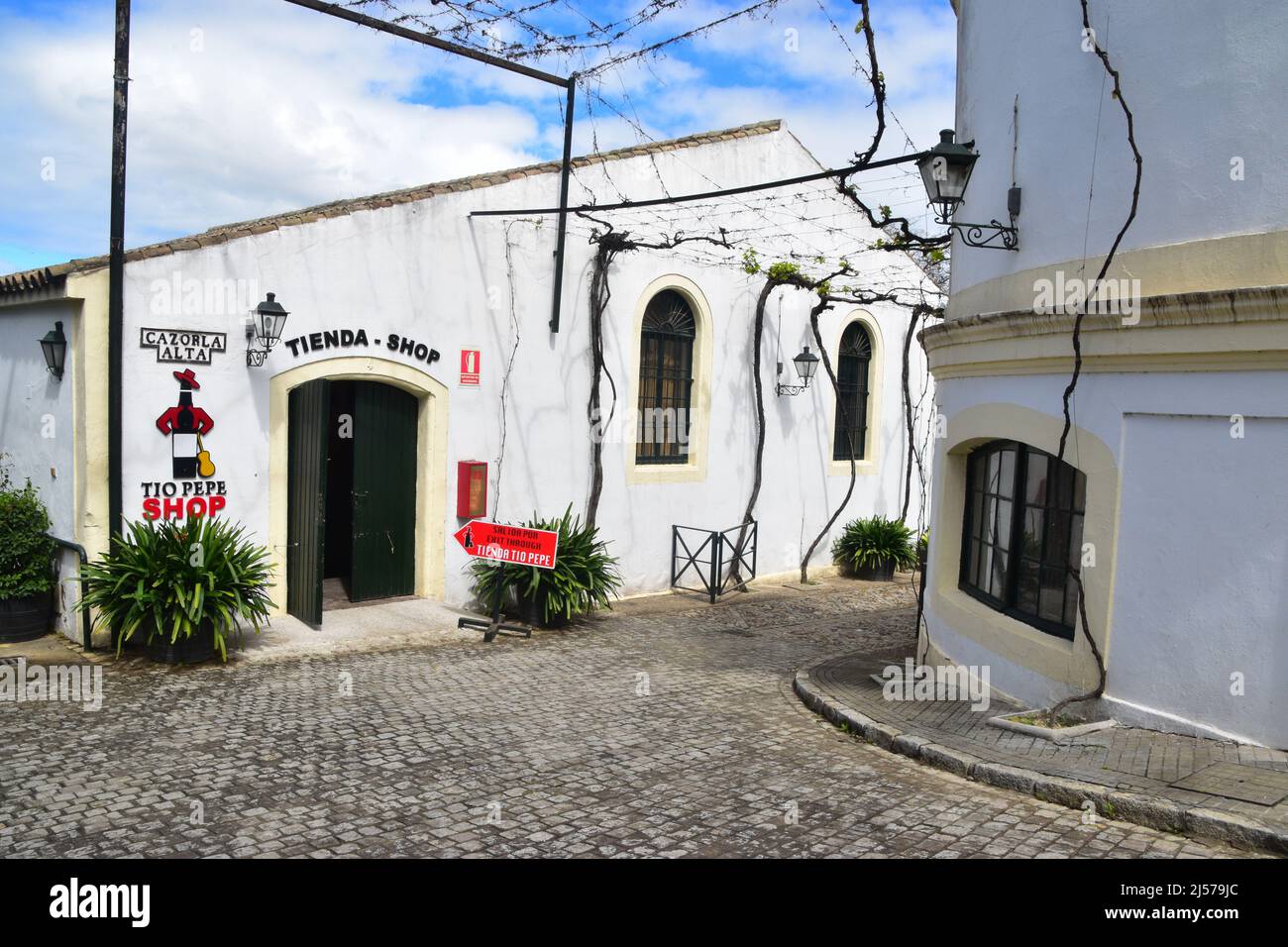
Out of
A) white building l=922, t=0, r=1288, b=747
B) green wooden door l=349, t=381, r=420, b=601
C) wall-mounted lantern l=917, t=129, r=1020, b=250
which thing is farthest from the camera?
green wooden door l=349, t=381, r=420, b=601

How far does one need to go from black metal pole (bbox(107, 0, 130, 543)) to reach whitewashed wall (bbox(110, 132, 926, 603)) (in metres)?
0.16

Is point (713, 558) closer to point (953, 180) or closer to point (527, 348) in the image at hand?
point (527, 348)

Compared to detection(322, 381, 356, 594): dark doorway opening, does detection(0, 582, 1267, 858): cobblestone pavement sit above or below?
below

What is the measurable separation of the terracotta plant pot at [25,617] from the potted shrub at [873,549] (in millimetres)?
11529

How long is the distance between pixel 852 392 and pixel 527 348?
23.4 ft

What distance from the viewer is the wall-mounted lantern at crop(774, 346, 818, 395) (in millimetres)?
14344

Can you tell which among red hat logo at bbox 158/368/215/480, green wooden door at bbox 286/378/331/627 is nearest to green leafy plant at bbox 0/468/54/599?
red hat logo at bbox 158/368/215/480

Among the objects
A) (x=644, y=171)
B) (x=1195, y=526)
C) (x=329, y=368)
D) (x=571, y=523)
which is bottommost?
(x=571, y=523)

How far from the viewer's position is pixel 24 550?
8.85 meters

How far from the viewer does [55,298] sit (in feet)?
27.7

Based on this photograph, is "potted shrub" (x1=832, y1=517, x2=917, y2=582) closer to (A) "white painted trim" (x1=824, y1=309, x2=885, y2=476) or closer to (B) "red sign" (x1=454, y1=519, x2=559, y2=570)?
(A) "white painted trim" (x1=824, y1=309, x2=885, y2=476)
